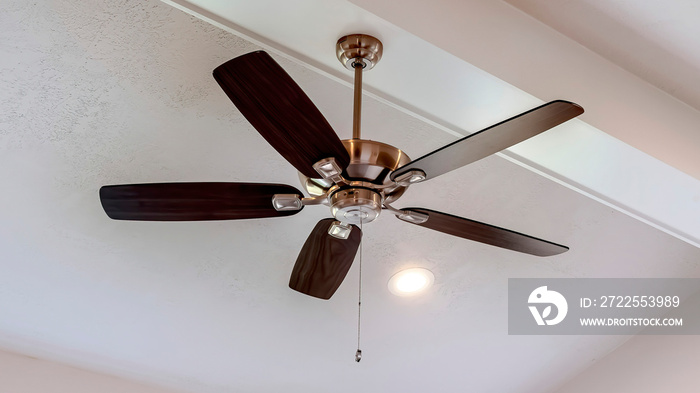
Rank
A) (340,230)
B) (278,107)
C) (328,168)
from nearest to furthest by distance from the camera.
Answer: (278,107) < (328,168) < (340,230)

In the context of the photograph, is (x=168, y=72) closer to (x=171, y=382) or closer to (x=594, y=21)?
(x=594, y=21)

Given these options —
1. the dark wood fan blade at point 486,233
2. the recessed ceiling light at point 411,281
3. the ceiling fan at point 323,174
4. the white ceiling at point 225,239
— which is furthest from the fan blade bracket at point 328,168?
the recessed ceiling light at point 411,281

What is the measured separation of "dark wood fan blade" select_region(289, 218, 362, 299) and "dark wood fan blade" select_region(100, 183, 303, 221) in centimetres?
15

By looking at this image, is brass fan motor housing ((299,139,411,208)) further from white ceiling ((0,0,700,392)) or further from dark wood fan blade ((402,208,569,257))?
white ceiling ((0,0,700,392))

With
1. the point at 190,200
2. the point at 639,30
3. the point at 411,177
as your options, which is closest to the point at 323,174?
the point at 411,177

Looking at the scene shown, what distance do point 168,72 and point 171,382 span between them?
5.72 feet

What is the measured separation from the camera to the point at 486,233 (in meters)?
1.57

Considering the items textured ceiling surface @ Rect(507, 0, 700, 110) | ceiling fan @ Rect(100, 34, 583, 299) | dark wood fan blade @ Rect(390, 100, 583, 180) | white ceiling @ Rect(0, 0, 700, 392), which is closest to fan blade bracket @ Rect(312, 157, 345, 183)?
ceiling fan @ Rect(100, 34, 583, 299)

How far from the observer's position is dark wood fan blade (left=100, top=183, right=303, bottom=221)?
4.54ft

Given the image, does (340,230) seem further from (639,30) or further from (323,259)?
(639,30)

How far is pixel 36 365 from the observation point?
2805 mm

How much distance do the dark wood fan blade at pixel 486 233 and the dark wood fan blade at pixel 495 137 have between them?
0.19 m

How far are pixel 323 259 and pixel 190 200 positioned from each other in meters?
0.39

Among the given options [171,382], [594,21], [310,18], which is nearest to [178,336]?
[171,382]
